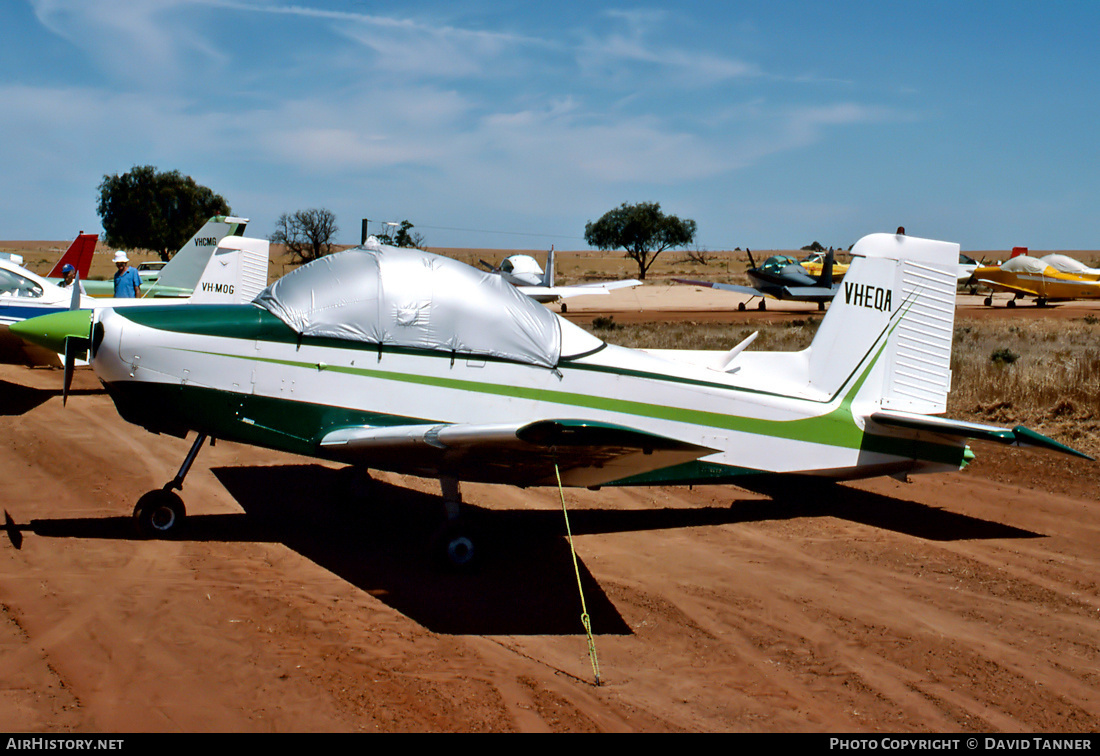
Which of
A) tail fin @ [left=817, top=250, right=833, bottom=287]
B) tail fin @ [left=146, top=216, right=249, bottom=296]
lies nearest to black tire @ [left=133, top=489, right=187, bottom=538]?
tail fin @ [left=146, top=216, right=249, bottom=296]

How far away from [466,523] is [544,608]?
3.10 feet

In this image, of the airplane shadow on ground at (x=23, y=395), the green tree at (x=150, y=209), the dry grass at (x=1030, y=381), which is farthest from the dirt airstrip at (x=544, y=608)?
the green tree at (x=150, y=209)

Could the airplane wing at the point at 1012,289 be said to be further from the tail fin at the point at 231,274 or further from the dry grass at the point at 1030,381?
the tail fin at the point at 231,274

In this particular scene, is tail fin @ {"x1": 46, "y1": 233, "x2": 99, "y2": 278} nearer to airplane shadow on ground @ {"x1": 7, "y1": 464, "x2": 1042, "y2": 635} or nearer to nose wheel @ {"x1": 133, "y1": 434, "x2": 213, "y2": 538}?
airplane shadow on ground @ {"x1": 7, "y1": 464, "x2": 1042, "y2": 635}

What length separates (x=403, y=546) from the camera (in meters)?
6.51

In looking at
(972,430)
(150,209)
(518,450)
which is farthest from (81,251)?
(150,209)

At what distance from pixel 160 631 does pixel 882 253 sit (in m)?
6.64

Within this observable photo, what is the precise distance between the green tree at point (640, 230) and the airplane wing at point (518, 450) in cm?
7129

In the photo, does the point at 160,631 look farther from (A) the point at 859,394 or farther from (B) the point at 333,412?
(A) the point at 859,394

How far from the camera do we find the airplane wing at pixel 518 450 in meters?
4.60

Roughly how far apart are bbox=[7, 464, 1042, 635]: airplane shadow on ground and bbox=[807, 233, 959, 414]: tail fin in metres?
1.25

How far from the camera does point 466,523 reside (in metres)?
5.98

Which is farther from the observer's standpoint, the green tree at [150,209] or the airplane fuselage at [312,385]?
the green tree at [150,209]
